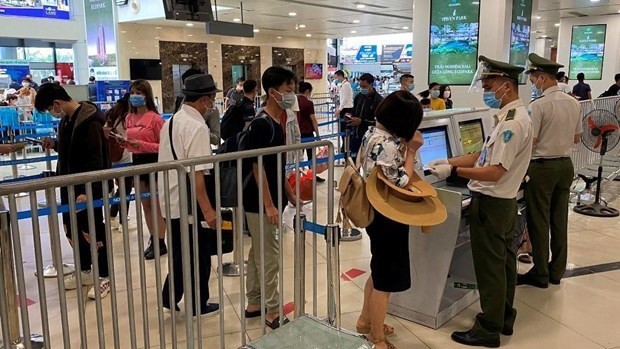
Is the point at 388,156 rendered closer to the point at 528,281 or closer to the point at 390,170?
the point at 390,170

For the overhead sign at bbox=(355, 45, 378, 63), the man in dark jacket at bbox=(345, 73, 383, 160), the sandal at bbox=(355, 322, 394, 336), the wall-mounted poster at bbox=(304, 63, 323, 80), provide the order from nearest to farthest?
the sandal at bbox=(355, 322, 394, 336)
the man in dark jacket at bbox=(345, 73, 383, 160)
the wall-mounted poster at bbox=(304, 63, 323, 80)
the overhead sign at bbox=(355, 45, 378, 63)

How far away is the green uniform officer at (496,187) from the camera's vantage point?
2709mm

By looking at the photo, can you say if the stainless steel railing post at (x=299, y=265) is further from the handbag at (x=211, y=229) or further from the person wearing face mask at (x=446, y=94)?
the person wearing face mask at (x=446, y=94)

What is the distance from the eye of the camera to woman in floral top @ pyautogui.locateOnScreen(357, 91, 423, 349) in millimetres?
2533

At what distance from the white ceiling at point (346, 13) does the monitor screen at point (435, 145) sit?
21.5ft

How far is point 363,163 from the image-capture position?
2660mm

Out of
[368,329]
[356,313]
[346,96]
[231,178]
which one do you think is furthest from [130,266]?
[346,96]

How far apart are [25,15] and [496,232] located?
15.7 metres

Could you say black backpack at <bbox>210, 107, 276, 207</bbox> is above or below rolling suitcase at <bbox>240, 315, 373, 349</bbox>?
above

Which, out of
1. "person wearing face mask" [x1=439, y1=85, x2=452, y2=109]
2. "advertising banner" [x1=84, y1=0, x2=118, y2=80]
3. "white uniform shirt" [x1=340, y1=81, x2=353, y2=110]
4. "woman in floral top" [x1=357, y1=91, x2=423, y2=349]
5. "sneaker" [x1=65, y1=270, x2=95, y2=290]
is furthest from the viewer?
"advertising banner" [x1=84, y1=0, x2=118, y2=80]

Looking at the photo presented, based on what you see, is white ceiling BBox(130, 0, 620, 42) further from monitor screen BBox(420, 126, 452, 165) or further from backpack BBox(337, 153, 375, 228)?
backpack BBox(337, 153, 375, 228)

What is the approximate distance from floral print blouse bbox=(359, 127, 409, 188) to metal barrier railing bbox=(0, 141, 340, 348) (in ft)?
0.69

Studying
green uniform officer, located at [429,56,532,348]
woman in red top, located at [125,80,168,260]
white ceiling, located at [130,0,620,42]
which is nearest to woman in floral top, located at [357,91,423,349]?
green uniform officer, located at [429,56,532,348]

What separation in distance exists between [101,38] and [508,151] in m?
15.1
